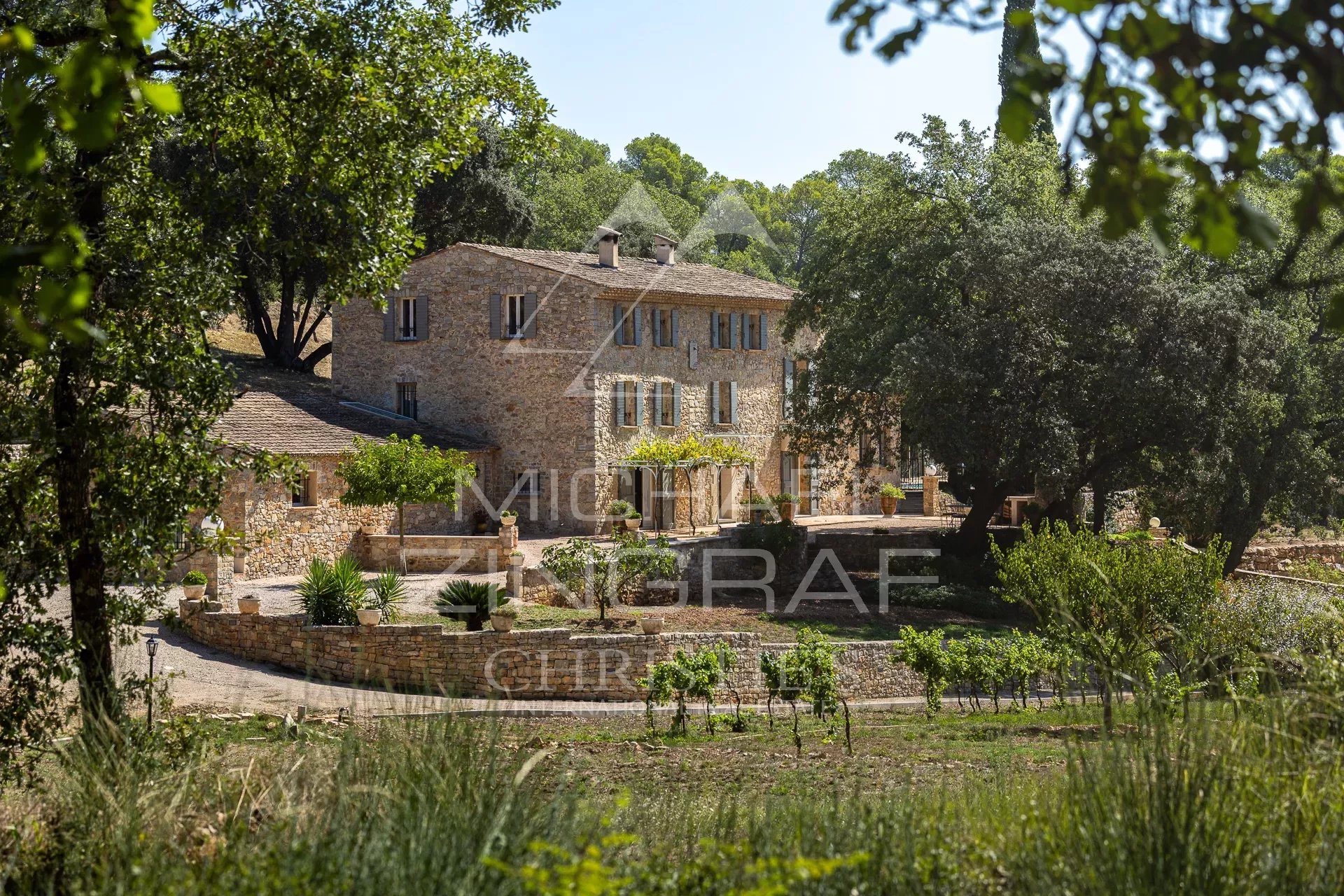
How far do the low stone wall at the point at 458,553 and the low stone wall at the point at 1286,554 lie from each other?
61.3 feet

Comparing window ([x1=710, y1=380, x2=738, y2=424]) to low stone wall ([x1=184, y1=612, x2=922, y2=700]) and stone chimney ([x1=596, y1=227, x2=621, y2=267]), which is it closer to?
stone chimney ([x1=596, y1=227, x2=621, y2=267])

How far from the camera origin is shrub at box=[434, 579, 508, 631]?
766 inches

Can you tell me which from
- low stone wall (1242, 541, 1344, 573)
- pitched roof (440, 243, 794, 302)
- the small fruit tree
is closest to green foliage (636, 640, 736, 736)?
the small fruit tree

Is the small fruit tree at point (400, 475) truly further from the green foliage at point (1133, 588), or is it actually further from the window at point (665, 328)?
the green foliage at point (1133, 588)

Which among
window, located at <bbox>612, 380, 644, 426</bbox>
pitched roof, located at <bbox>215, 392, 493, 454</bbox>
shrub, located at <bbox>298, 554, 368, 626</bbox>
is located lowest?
shrub, located at <bbox>298, 554, 368, 626</bbox>

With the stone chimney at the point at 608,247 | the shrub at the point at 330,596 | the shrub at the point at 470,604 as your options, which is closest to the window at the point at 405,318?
the stone chimney at the point at 608,247

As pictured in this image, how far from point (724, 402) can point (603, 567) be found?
669 inches

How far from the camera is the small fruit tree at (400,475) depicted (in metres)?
25.2

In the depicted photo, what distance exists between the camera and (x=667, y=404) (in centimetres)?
3653

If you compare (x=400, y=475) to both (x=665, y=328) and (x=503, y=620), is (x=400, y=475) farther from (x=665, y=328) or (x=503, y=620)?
(x=665, y=328)

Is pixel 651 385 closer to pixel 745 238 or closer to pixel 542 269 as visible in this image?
pixel 542 269

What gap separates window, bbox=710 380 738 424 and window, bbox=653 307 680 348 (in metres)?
2.17

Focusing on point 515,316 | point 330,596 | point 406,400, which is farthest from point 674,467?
point 330,596

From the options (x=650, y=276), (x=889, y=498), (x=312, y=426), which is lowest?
(x=889, y=498)
